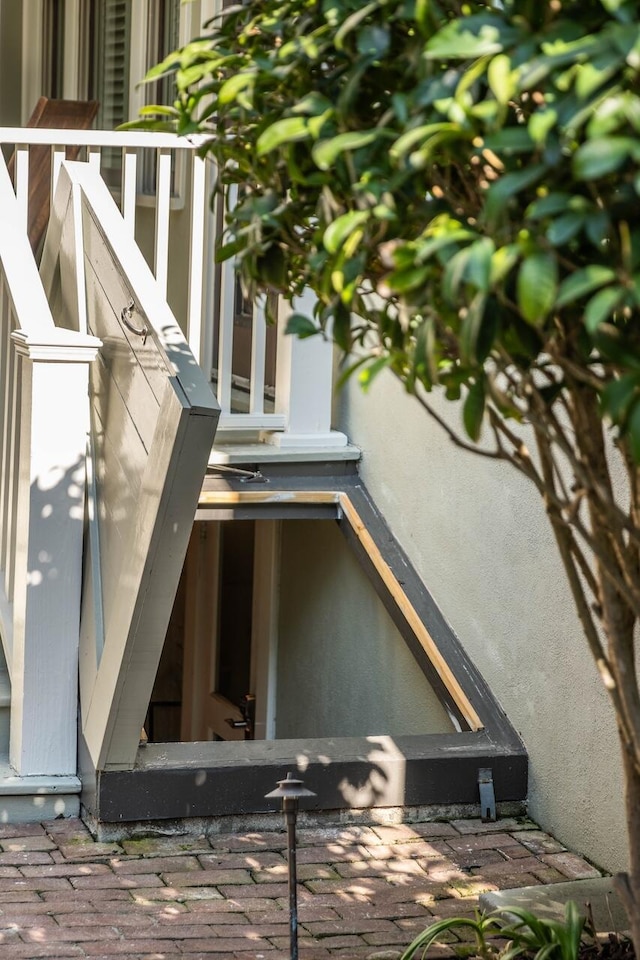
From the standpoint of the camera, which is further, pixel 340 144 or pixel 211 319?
pixel 211 319

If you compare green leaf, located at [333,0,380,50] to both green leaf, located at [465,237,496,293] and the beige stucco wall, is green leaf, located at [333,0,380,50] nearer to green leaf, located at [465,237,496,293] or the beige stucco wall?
green leaf, located at [465,237,496,293]

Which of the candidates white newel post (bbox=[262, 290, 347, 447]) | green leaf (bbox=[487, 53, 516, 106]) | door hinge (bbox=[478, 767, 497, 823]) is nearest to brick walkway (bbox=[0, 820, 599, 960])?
door hinge (bbox=[478, 767, 497, 823])

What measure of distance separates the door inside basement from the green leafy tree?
10.4 ft

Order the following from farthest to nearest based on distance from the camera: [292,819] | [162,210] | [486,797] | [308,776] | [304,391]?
1. [304,391]
2. [162,210]
3. [486,797]
4. [308,776]
5. [292,819]

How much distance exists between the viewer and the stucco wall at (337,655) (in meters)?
5.89

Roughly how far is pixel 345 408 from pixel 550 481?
3.62 m

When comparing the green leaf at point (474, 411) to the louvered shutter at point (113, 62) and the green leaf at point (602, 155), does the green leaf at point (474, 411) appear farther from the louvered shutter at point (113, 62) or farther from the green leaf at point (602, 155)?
the louvered shutter at point (113, 62)

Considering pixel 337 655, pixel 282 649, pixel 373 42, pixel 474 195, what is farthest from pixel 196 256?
pixel 373 42

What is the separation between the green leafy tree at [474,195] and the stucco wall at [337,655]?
9.95ft

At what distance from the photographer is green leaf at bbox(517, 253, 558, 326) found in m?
1.75

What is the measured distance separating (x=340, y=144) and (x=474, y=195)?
336 millimetres

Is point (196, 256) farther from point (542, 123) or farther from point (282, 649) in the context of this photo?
point (542, 123)

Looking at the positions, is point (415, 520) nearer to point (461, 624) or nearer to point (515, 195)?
point (461, 624)

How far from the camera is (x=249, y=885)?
13.6 feet
